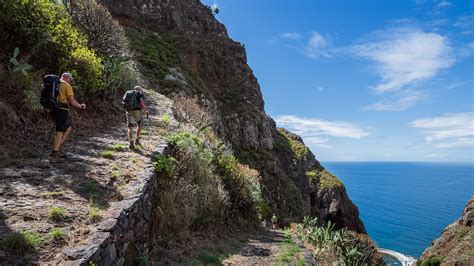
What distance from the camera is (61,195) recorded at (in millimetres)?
5230

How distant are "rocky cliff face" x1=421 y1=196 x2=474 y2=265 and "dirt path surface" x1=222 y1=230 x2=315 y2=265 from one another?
36.4 metres

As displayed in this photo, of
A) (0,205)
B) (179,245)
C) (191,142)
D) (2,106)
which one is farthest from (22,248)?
(191,142)

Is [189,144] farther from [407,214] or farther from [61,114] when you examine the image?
[407,214]

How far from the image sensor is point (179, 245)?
23.5ft

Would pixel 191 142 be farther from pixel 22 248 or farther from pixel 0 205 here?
pixel 22 248

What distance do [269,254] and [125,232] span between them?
5.03 meters

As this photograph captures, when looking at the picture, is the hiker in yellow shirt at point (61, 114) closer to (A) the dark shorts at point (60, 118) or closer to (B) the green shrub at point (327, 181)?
(A) the dark shorts at point (60, 118)

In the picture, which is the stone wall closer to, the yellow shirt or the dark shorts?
the dark shorts

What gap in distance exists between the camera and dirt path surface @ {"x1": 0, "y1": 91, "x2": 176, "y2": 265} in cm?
381

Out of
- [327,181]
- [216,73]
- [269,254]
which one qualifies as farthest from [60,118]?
[327,181]

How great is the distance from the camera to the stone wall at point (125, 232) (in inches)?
151

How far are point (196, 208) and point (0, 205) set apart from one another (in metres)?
4.88

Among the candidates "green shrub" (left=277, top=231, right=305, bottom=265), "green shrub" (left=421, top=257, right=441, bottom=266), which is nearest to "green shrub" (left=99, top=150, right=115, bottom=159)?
"green shrub" (left=277, top=231, right=305, bottom=265)

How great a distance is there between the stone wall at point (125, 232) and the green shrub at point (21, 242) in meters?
0.38
